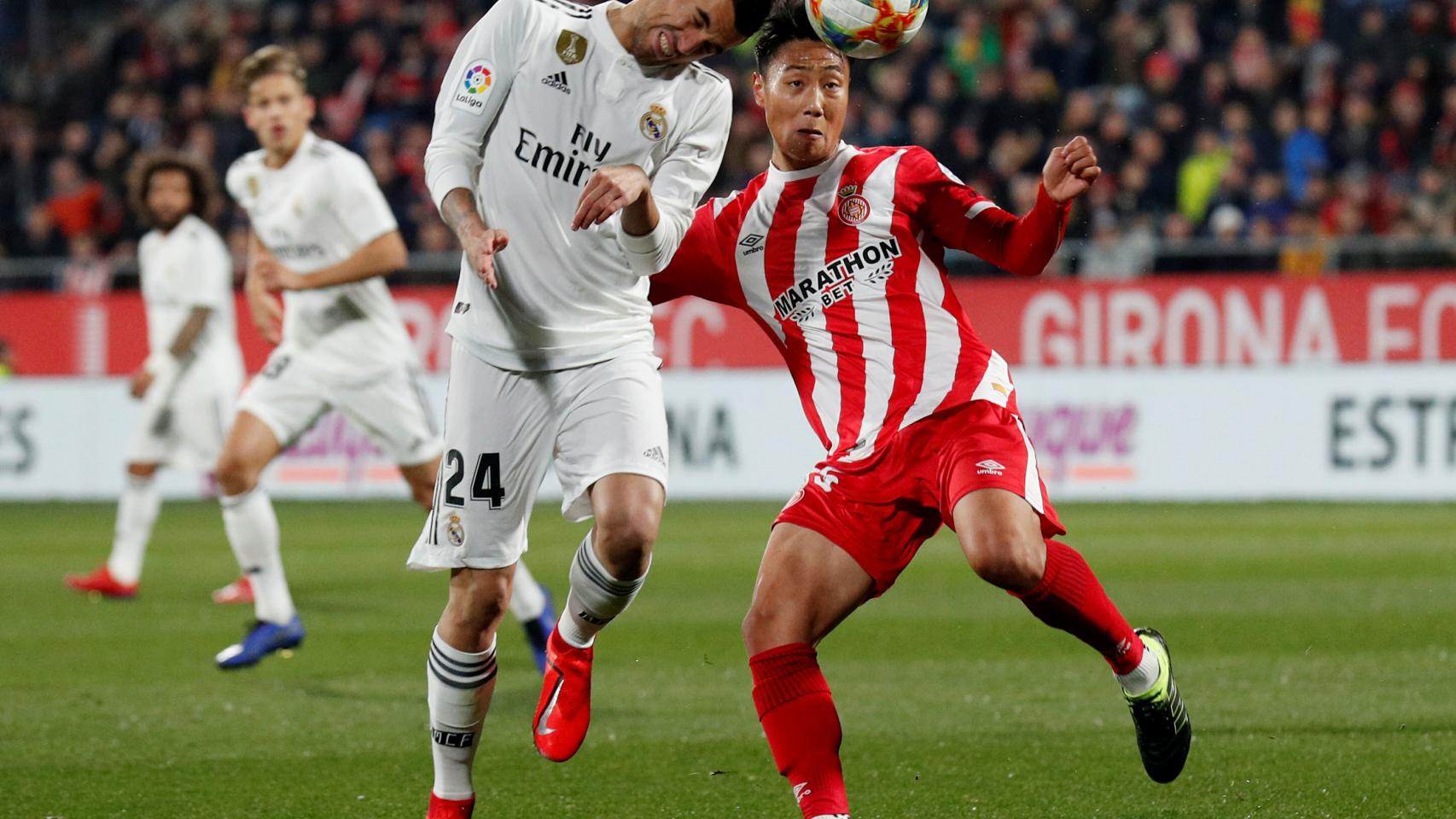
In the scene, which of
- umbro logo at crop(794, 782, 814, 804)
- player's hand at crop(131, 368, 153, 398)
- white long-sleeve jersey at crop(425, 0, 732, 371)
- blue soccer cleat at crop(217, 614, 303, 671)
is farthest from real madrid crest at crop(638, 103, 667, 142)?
player's hand at crop(131, 368, 153, 398)

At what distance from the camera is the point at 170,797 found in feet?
17.2

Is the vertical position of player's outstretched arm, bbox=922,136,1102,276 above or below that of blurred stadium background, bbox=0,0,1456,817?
above

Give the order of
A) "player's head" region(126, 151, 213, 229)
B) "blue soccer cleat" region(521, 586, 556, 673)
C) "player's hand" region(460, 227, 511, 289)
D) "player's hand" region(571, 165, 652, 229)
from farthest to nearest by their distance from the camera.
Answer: "player's head" region(126, 151, 213, 229) < "blue soccer cleat" region(521, 586, 556, 673) < "player's hand" region(460, 227, 511, 289) < "player's hand" region(571, 165, 652, 229)

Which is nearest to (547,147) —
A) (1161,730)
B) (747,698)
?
(1161,730)

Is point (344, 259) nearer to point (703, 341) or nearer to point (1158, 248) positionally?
point (703, 341)

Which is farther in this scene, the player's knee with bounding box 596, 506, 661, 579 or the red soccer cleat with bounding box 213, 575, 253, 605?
the red soccer cleat with bounding box 213, 575, 253, 605

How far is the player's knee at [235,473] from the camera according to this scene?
7770 mm

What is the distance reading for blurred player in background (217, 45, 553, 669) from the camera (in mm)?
7773

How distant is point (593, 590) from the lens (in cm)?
519

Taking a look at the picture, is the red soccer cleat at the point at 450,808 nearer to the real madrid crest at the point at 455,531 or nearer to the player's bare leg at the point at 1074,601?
the real madrid crest at the point at 455,531

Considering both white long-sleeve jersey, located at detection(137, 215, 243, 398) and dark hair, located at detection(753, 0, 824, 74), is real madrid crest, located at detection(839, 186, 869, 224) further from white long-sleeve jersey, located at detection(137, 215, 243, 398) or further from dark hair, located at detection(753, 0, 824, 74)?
white long-sleeve jersey, located at detection(137, 215, 243, 398)

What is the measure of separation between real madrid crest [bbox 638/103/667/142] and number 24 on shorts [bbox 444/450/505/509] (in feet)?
3.11

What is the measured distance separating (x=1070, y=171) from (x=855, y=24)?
70cm

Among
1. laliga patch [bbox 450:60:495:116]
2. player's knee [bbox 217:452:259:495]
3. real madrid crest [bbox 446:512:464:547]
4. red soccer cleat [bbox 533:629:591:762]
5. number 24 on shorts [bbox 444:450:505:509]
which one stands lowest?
player's knee [bbox 217:452:259:495]
